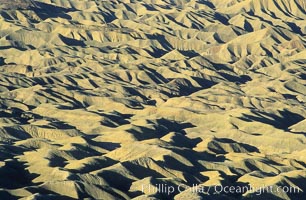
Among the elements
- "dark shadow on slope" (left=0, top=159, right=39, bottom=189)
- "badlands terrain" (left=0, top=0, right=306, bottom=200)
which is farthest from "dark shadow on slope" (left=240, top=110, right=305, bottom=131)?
"dark shadow on slope" (left=0, top=159, right=39, bottom=189)

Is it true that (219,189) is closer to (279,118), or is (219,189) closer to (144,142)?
(144,142)

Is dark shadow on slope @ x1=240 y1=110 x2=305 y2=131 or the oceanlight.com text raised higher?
the oceanlight.com text

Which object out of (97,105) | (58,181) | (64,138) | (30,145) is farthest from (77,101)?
(58,181)

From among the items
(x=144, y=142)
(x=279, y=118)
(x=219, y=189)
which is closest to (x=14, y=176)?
(x=219, y=189)

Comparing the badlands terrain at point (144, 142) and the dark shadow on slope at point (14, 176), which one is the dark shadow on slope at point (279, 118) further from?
the dark shadow on slope at point (14, 176)

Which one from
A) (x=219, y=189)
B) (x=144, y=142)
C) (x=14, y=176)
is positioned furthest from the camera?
(x=144, y=142)

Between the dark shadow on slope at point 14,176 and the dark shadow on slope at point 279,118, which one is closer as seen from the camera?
the dark shadow on slope at point 14,176

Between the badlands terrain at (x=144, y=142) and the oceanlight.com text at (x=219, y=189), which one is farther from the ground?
the oceanlight.com text at (x=219, y=189)

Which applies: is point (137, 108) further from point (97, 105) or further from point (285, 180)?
point (285, 180)

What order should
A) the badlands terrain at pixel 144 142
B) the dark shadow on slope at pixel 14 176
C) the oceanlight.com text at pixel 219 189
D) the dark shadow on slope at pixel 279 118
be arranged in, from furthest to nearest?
the dark shadow on slope at pixel 279 118 → the dark shadow on slope at pixel 14 176 → the badlands terrain at pixel 144 142 → the oceanlight.com text at pixel 219 189

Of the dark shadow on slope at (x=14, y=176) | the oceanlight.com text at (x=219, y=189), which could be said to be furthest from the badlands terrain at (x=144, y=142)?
the oceanlight.com text at (x=219, y=189)

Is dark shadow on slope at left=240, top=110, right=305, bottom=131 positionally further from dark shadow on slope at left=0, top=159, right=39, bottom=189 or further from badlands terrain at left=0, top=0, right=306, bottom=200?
dark shadow on slope at left=0, top=159, right=39, bottom=189
